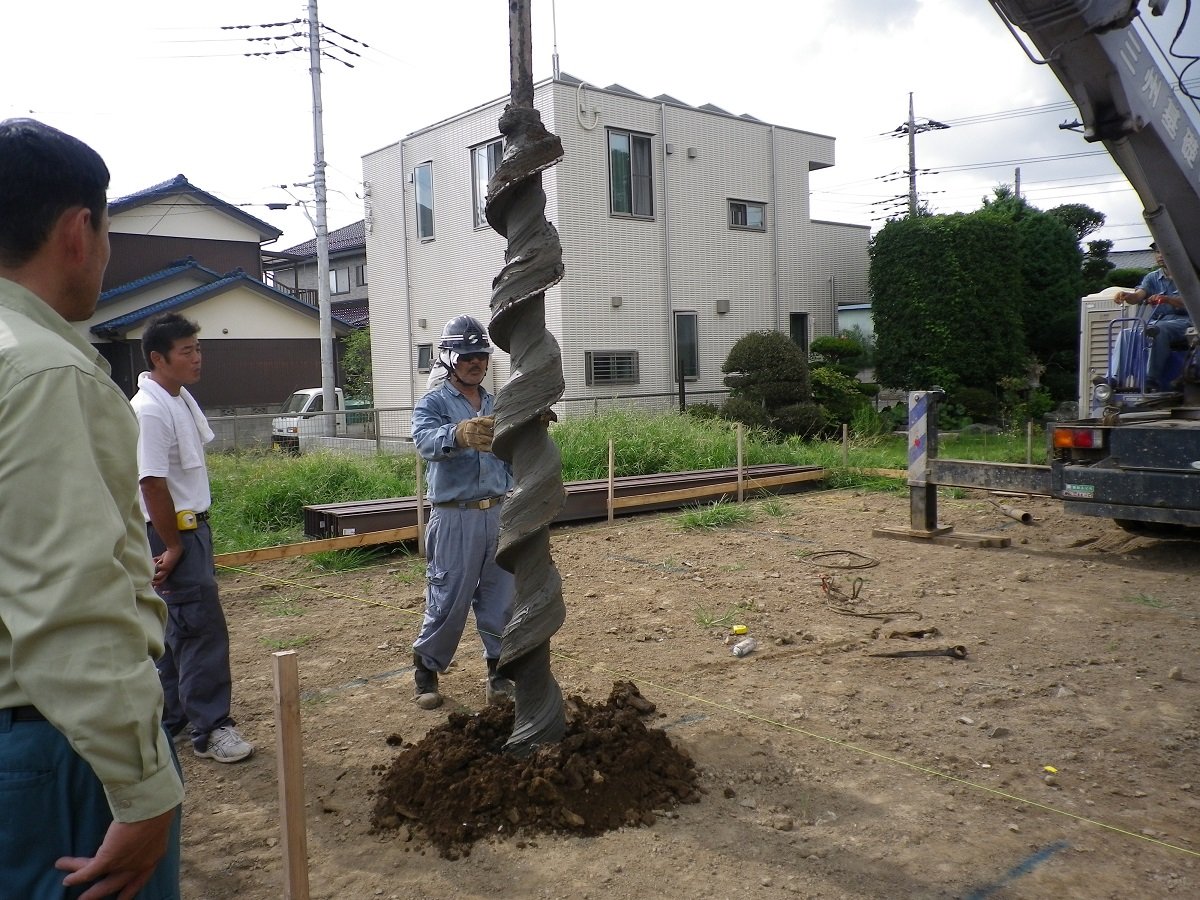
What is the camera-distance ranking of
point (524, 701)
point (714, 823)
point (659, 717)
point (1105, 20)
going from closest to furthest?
point (714, 823) → point (524, 701) → point (659, 717) → point (1105, 20)

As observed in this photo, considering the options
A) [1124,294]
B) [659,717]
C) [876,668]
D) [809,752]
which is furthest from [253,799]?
[1124,294]

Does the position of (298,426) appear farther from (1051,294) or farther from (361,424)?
(1051,294)

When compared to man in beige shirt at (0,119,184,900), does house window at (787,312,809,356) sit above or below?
above

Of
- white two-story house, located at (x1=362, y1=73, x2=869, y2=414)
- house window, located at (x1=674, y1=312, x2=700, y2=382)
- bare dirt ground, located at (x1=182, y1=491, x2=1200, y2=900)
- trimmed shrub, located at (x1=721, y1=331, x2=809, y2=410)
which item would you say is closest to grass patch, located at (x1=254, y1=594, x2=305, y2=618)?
bare dirt ground, located at (x1=182, y1=491, x2=1200, y2=900)

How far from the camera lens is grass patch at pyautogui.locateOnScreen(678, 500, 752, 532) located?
1016cm

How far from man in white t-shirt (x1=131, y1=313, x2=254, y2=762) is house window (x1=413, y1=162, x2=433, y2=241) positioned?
16119mm

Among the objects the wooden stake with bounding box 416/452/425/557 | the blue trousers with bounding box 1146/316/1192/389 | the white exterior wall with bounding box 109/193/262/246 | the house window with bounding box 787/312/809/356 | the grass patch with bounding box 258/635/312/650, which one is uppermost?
the white exterior wall with bounding box 109/193/262/246

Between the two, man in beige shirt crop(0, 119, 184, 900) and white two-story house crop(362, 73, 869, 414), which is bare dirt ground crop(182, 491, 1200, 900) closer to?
man in beige shirt crop(0, 119, 184, 900)

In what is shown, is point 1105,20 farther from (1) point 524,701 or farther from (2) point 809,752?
(1) point 524,701

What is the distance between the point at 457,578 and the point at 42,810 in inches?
122

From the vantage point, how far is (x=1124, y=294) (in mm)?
8031

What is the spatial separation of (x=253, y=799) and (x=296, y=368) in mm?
24476

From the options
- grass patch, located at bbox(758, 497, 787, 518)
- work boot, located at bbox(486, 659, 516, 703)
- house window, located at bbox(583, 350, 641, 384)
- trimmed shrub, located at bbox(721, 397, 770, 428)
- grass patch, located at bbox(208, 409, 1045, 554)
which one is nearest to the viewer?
work boot, located at bbox(486, 659, 516, 703)

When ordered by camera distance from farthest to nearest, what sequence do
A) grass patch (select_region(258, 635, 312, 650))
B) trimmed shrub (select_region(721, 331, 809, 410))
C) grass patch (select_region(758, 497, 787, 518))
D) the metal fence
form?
the metal fence
trimmed shrub (select_region(721, 331, 809, 410))
grass patch (select_region(758, 497, 787, 518))
grass patch (select_region(258, 635, 312, 650))
